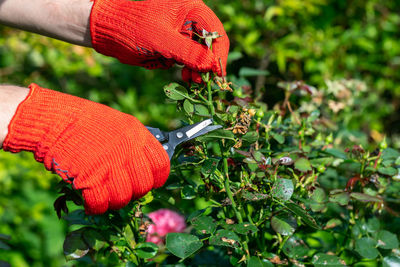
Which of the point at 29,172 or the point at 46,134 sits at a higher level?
the point at 46,134

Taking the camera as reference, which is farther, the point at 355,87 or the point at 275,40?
the point at 275,40

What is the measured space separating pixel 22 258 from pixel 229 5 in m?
2.24

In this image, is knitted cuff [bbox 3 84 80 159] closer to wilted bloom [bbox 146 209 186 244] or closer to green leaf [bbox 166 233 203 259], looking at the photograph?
green leaf [bbox 166 233 203 259]

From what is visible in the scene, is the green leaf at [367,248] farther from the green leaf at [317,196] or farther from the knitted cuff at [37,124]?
the knitted cuff at [37,124]

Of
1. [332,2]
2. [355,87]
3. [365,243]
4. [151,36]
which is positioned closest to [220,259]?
[365,243]

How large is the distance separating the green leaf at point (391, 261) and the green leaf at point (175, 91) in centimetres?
77

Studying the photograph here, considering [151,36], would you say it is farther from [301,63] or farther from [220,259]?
[301,63]

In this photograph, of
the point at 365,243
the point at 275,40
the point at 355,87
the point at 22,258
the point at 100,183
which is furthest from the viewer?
the point at 275,40

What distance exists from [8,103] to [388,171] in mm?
1120

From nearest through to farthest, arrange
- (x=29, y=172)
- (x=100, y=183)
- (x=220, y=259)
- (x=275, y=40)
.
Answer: (x=100, y=183) < (x=220, y=259) < (x=29, y=172) < (x=275, y=40)

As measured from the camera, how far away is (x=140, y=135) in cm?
110

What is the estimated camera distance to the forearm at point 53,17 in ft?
4.74

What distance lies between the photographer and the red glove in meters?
1.02

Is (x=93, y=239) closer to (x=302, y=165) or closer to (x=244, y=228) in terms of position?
(x=244, y=228)
